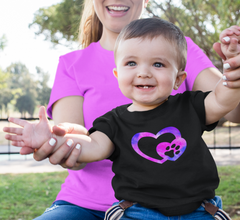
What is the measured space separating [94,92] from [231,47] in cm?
114

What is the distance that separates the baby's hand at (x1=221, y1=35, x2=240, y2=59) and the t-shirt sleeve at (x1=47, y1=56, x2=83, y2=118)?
1257 mm

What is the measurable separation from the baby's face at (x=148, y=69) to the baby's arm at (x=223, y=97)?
0.24m

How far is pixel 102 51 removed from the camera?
235 centimetres

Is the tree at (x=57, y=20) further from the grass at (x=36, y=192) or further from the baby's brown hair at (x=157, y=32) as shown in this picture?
the baby's brown hair at (x=157, y=32)

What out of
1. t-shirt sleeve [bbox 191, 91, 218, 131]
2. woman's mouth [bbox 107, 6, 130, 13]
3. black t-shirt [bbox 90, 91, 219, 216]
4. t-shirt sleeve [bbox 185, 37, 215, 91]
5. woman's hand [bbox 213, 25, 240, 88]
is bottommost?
black t-shirt [bbox 90, 91, 219, 216]

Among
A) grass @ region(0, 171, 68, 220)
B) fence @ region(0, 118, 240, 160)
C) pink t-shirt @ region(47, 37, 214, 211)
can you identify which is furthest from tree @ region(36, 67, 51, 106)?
pink t-shirt @ region(47, 37, 214, 211)

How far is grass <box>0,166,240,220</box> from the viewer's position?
4984 mm

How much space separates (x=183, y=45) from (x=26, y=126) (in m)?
1.00

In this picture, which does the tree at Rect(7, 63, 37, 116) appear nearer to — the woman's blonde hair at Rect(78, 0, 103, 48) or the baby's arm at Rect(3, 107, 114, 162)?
the woman's blonde hair at Rect(78, 0, 103, 48)

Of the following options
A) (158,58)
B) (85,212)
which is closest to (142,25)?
(158,58)

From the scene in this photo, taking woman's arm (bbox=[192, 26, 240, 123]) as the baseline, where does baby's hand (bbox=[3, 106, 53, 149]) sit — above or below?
below

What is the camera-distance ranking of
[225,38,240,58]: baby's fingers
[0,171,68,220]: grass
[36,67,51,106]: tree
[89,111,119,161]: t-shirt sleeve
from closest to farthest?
[225,38,240,58]: baby's fingers, [89,111,119,161]: t-shirt sleeve, [0,171,68,220]: grass, [36,67,51,106]: tree

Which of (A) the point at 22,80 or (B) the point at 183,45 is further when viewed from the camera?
(A) the point at 22,80

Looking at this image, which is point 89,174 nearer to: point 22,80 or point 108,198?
point 108,198
